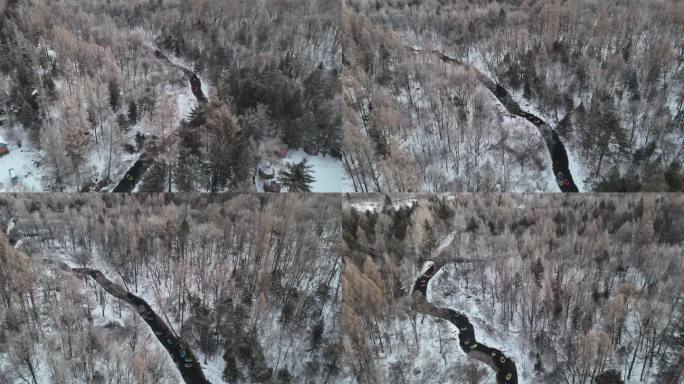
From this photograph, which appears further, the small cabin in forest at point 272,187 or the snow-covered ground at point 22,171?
the small cabin in forest at point 272,187

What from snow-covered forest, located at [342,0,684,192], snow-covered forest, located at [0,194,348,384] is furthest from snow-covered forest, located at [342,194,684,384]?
snow-covered forest, located at [0,194,348,384]

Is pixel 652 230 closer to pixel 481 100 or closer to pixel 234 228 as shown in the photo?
pixel 481 100

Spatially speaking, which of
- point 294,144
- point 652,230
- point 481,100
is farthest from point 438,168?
point 652,230

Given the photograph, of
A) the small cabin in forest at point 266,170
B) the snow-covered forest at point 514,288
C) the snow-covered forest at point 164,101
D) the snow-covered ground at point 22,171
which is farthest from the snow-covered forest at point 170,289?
the snow-covered forest at point 514,288

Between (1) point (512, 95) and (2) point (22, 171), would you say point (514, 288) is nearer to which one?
(1) point (512, 95)

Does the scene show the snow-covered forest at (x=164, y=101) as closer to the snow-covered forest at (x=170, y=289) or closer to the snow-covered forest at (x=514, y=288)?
the snow-covered forest at (x=170, y=289)

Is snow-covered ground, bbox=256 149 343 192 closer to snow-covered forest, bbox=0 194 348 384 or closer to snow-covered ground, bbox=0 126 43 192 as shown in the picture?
snow-covered forest, bbox=0 194 348 384
